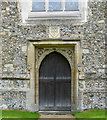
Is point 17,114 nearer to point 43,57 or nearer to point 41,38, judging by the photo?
point 43,57

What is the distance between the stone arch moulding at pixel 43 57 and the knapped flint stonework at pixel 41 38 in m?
0.17

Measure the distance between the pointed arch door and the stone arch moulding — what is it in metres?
0.18

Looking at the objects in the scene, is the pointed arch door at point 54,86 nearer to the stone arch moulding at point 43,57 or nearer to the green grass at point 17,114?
the stone arch moulding at point 43,57

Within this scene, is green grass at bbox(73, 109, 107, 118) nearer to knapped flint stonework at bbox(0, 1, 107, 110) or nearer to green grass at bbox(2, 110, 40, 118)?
knapped flint stonework at bbox(0, 1, 107, 110)

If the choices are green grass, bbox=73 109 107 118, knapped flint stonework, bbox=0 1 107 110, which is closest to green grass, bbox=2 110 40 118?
knapped flint stonework, bbox=0 1 107 110

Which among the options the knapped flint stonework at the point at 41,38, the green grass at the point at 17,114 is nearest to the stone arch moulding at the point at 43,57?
the knapped flint stonework at the point at 41,38

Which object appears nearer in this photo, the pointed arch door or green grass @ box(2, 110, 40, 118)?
green grass @ box(2, 110, 40, 118)

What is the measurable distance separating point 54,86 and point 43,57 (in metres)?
1.15

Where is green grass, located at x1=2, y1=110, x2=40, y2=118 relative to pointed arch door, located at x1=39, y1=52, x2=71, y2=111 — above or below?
below

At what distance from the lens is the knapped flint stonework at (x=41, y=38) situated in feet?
20.5

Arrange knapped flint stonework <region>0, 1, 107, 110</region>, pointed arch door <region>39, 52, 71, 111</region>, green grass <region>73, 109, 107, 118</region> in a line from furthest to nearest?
pointed arch door <region>39, 52, 71, 111</region> < knapped flint stonework <region>0, 1, 107, 110</region> < green grass <region>73, 109, 107, 118</region>

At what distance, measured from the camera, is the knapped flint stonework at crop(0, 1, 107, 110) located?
6.25 m

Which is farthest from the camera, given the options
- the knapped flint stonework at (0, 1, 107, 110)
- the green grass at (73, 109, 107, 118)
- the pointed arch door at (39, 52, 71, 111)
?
the pointed arch door at (39, 52, 71, 111)

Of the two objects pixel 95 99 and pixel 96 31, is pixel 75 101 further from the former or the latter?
pixel 96 31
